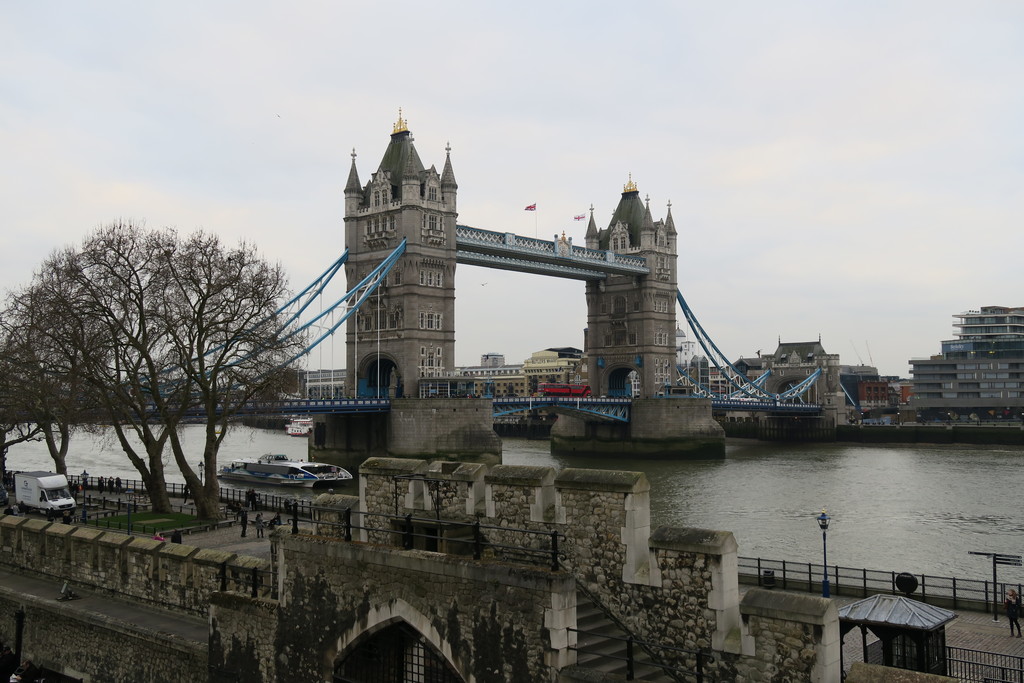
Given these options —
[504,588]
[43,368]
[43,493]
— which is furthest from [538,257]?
[504,588]

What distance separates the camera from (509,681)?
10180mm

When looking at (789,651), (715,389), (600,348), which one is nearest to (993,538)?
(789,651)

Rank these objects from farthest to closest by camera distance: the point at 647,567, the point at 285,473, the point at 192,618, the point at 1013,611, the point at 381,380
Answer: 1. the point at 381,380
2. the point at 285,473
3. the point at 192,618
4. the point at 1013,611
5. the point at 647,567

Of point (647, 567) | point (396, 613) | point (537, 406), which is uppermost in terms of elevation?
point (537, 406)

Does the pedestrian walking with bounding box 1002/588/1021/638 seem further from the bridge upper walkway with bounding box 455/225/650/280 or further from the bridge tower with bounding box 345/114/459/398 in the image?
the bridge upper walkway with bounding box 455/225/650/280

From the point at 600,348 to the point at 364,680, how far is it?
85525 millimetres

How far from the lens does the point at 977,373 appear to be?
395 ft

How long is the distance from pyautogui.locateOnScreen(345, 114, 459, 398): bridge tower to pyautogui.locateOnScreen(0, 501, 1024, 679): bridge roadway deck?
44216mm

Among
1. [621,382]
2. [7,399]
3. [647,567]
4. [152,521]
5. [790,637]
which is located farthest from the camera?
[621,382]

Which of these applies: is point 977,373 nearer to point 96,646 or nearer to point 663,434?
point 663,434

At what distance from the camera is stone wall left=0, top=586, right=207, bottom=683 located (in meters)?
15.5

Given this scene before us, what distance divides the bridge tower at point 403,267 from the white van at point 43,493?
3578cm

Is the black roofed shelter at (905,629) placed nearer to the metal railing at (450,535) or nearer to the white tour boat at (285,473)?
the metal railing at (450,535)

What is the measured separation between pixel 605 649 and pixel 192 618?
33.3 ft
